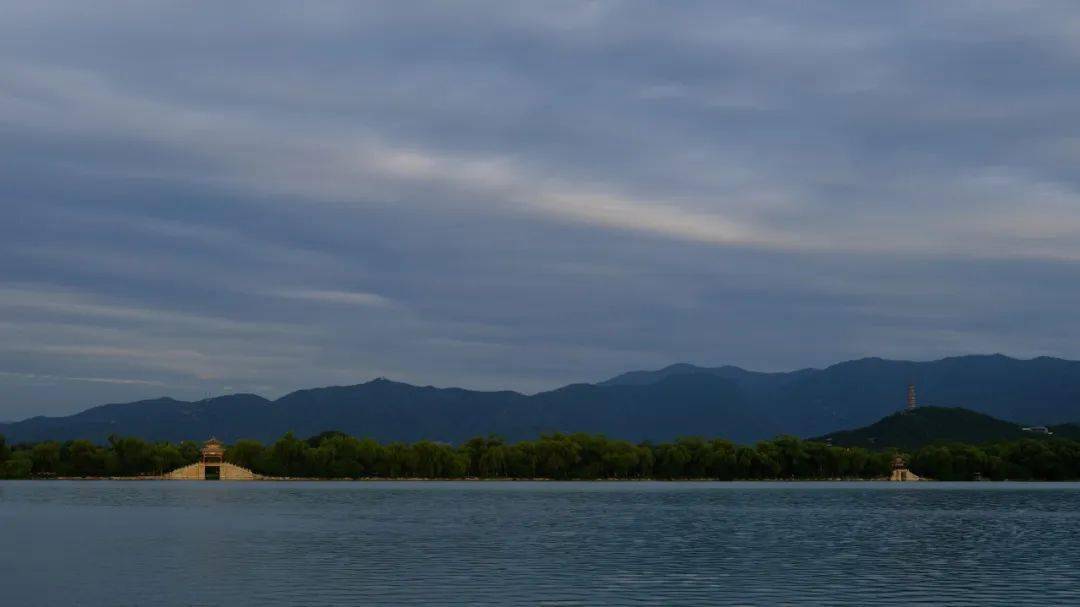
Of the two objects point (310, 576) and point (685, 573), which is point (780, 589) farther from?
point (310, 576)

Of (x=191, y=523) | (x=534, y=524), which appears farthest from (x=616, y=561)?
(x=191, y=523)

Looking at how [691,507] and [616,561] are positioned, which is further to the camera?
[691,507]

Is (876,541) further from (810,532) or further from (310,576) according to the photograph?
(310,576)

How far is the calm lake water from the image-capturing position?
47.3m

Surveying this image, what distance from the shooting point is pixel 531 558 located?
6166 centimetres

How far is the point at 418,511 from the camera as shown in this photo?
114 m

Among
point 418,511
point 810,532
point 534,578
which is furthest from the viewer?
point 418,511

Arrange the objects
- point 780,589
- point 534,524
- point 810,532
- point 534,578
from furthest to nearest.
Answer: point 534,524 → point 810,532 → point 534,578 → point 780,589

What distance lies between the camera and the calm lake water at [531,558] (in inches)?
1861

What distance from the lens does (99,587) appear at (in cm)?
4922

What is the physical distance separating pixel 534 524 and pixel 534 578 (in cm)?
3944

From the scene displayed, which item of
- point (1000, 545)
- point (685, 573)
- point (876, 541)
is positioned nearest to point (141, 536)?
point (685, 573)

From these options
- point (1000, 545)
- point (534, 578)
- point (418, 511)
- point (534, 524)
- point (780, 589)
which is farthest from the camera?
point (418, 511)

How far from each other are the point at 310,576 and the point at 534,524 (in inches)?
1565
